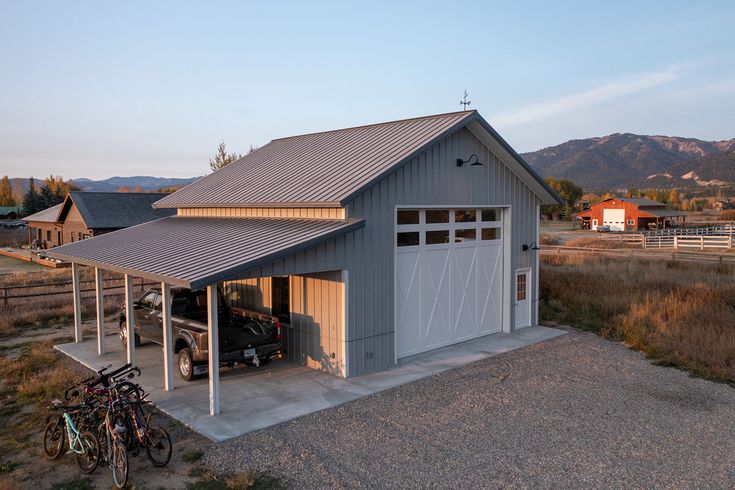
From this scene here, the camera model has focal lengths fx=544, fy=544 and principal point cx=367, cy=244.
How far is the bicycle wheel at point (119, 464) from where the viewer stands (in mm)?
6465

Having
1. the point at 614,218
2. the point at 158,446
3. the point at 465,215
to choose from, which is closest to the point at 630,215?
the point at 614,218

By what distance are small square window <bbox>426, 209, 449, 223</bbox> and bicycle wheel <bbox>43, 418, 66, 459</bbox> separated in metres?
8.19

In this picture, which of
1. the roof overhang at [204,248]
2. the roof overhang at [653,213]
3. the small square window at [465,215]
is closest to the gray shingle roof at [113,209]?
the roof overhang at [204,248]

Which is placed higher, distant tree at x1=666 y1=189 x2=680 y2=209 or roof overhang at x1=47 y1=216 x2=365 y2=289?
distant tree at x1=666 y1=189 x2=680 y2=209

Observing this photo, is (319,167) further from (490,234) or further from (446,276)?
(490,234)

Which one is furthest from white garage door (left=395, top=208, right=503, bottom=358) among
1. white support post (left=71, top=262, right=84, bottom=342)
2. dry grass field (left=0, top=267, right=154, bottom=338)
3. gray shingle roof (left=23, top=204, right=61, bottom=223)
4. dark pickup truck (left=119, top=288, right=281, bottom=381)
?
gray shingle roof (left=23, top=204, right=61, bottom=223)

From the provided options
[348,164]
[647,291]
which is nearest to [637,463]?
[348,164]

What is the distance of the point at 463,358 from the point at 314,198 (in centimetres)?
493

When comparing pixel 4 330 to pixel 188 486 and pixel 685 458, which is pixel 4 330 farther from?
pixel 685 458

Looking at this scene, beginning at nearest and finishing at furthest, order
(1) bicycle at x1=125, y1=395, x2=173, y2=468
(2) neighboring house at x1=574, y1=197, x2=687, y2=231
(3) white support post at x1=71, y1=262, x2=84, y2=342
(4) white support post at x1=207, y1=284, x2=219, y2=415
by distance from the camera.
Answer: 1. (1) bicycle at x1=125, y1=395, x2=173, y2=468
2. (4) white support post at x1=207, y1=284, x2=219, y2=415
3. (3) white support post at x1=71, y1=262, x2=84, y2=342
4. (2) neighboring house at x1=574, y1=197, x2=687, y2=231

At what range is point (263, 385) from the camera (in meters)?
10.3

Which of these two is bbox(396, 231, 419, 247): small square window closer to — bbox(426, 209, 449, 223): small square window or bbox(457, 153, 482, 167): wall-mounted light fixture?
bbox(426, 209, 449, 223): small square window

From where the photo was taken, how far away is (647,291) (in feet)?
56.8

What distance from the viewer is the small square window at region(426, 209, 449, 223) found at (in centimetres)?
1261
